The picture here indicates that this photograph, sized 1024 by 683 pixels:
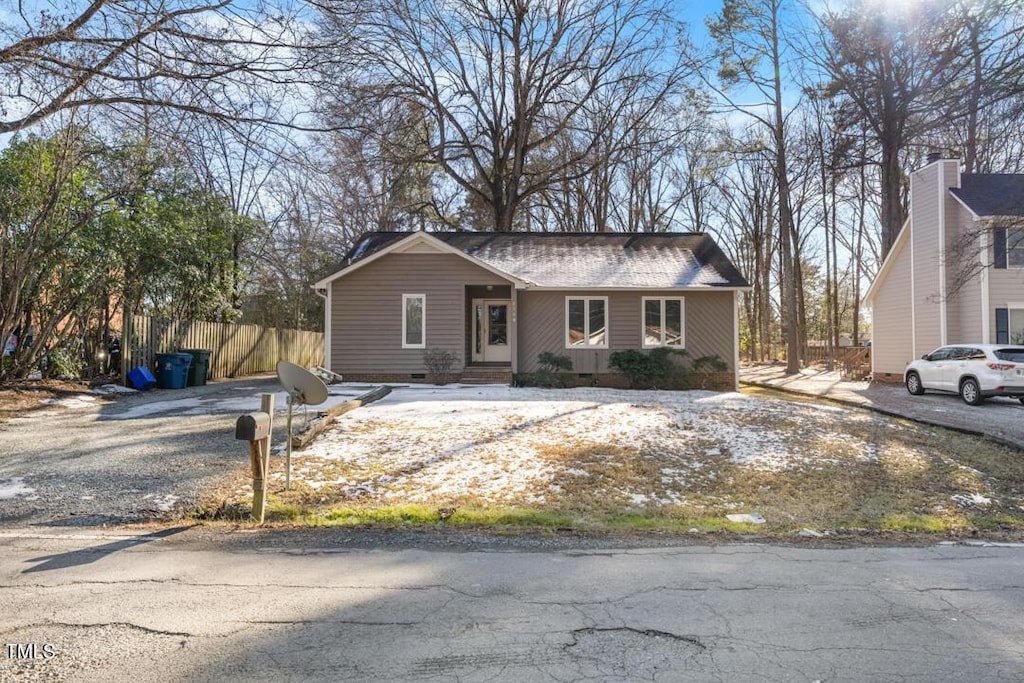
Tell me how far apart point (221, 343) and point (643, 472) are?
16.8m

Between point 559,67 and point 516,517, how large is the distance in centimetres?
2478

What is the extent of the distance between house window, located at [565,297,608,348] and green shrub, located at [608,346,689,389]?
0.86 metres

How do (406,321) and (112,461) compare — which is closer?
(112,461)

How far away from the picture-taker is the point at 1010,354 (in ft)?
46.0

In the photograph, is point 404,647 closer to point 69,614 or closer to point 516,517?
point 69,614

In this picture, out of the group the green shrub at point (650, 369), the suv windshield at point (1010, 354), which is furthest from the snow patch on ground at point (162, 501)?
the suv windshield at point (1010, 354)

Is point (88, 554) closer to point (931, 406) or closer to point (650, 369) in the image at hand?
point (650, 369)

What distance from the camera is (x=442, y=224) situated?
2994cm

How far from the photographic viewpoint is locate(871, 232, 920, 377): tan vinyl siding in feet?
67.2

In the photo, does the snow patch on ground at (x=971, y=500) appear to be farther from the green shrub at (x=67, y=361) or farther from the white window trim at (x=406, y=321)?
the green shrub at (x=67, y=361)

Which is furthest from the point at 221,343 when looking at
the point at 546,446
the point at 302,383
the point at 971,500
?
the point at 971,500

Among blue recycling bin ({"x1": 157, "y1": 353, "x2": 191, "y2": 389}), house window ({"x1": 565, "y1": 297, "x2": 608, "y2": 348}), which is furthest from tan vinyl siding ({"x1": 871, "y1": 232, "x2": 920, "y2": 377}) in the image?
blue recycling bin ({"x1": 157, "y1": 353, "x2": 191, "y2": 389})

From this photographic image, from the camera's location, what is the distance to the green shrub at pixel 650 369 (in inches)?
640

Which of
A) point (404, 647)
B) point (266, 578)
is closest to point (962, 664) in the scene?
point (404, 647)
